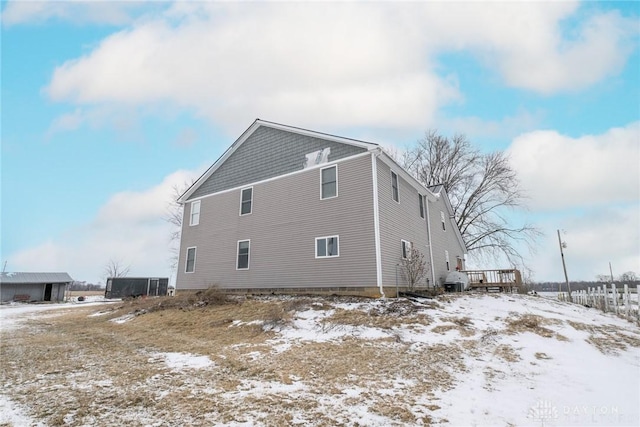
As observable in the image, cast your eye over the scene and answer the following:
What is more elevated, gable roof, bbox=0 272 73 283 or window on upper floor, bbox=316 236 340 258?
window on upper floor, bbox=316 236 340 258

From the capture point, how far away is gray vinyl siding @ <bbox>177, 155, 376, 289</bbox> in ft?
40.2

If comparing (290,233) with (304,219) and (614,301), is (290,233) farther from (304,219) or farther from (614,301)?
(614,301)

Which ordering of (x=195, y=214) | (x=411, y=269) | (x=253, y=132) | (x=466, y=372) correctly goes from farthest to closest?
(x=195, y=214), (x=253, y=132), (x=411, y=269), (x=466, y=372)

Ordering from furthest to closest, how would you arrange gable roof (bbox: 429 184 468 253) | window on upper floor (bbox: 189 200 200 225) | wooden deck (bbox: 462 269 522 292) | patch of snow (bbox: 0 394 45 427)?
gable roof (bbox: 429 184 468 253)
window on upper floor (bbox: 189 200 200 225)
wooden deck (bbox: 462 269 522 292)
patch of snow (bbox: 0 394 45 427)

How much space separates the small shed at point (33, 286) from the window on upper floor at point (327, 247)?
128 ft

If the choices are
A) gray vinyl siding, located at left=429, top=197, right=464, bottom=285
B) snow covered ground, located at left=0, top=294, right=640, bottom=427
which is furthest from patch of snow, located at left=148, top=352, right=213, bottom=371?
gray vinyl siding, located at left=429, top=197, right=464, bottom=285

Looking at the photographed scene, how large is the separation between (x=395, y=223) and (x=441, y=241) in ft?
24.3

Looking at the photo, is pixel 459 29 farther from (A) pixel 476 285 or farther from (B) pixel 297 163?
(A) pixel 476 285

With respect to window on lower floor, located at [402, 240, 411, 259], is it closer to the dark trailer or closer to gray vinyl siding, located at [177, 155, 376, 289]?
gray vinyl siding, located at [177, 155, 376, 289]

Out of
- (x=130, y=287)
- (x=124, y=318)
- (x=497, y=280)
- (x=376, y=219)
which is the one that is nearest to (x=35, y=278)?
(x=130, y=287)

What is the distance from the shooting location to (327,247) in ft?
42.1

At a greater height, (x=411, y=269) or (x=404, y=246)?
(x=404, y=246)

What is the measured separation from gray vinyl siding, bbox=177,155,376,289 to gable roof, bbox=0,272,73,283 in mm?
29805

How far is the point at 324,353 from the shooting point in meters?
6.42
